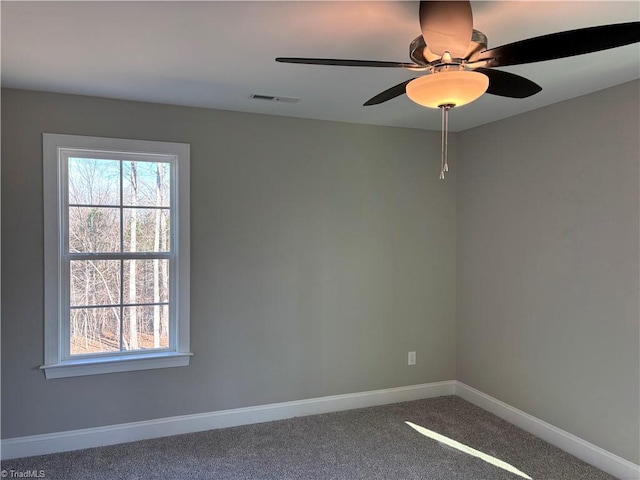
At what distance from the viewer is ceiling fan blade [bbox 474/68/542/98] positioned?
178 cm

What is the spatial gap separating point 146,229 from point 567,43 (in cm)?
277

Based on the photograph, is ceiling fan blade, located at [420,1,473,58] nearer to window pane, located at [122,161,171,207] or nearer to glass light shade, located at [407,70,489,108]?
glass light shade, located at [407,70,489,108]

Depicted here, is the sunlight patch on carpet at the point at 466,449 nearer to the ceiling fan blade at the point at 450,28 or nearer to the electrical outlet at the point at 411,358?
the electrical outlet at the point at 411,358

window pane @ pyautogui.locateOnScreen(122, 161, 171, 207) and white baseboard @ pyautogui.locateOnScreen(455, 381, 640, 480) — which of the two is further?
window pane @ pyautogui.locateOnScreen(122, 161, 171, 207)

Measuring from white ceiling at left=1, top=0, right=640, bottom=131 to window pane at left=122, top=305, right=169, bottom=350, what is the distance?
1.50 metres

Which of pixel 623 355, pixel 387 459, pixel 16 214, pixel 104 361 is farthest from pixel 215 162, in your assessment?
pixel 623 355

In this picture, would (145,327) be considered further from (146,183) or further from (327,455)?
(327,455)

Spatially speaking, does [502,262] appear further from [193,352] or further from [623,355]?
[193,352]

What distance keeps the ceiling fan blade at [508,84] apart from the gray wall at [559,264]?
1.14 meters

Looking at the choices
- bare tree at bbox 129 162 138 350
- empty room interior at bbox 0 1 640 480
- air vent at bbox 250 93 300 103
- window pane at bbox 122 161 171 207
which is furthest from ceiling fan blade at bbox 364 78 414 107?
bare tree at bbox 129 162 138 350

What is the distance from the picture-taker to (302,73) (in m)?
2.50

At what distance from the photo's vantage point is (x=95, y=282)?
10.0ft

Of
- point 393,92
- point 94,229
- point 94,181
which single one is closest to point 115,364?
point 94,229

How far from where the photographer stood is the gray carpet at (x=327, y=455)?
2664 mm
